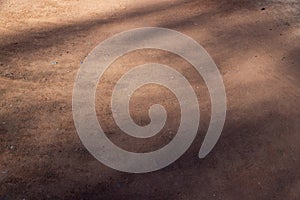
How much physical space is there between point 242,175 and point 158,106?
1223mm

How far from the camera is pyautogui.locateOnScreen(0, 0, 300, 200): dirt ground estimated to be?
137 inches

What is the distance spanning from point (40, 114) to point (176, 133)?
1453mm

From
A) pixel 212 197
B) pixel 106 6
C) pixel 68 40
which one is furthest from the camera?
pixel 106 6

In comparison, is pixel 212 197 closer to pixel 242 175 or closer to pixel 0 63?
pixel 242 175

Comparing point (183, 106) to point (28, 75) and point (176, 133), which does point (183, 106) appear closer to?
point (176, 133)

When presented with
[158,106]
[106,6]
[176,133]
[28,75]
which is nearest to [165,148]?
[176,133]

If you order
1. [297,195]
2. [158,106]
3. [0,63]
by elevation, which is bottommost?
[297,195]

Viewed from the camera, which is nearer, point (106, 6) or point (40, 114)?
point (40, 114)

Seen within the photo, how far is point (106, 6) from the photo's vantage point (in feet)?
21.3

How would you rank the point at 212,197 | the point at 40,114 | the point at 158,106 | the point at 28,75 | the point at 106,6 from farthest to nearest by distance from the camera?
the point at 106,6 < the point at 28,75 < the point at 158,106 < the point at 40,114 < the point at 212,197

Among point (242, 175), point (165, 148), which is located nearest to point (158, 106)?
point (165, 148)

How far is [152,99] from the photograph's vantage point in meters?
4.40

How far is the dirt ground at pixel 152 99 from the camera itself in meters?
3.48

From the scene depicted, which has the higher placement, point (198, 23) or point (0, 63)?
point (0, 63)
